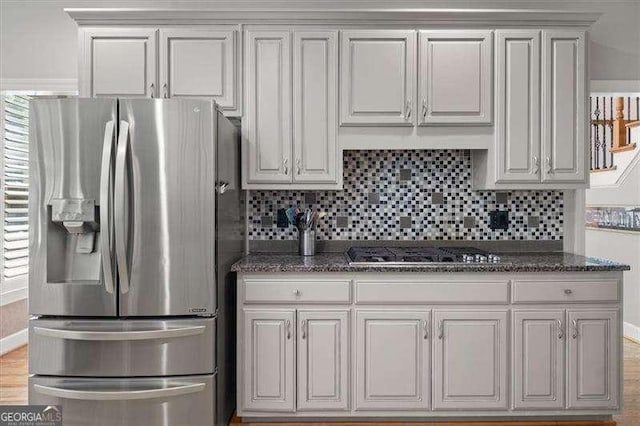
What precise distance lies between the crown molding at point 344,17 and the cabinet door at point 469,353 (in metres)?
1.74

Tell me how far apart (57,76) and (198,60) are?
1.14m

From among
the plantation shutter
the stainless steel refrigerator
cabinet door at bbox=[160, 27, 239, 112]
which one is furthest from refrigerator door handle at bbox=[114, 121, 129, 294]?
the plantation shutter

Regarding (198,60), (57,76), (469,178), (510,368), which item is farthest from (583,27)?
(57,76)

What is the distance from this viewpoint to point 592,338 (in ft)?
9.09

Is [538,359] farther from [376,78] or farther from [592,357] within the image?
[376,78]

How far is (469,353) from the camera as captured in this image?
2762mm

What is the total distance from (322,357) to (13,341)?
2.84m

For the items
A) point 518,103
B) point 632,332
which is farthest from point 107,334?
point 632,332

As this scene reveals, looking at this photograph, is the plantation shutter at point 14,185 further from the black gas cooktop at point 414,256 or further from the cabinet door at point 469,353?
the cabinet door at point 469,353

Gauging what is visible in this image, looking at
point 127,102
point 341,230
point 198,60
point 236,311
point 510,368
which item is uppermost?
point 198,60

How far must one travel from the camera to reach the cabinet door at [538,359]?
2.76 meters

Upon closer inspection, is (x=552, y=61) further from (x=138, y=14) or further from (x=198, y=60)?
(x=138, y=14)

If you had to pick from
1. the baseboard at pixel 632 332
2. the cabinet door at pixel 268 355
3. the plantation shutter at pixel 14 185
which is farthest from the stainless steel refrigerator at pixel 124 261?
the baseboard at pixel 632 332

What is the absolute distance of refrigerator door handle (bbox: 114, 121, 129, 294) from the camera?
2344 millimetres
